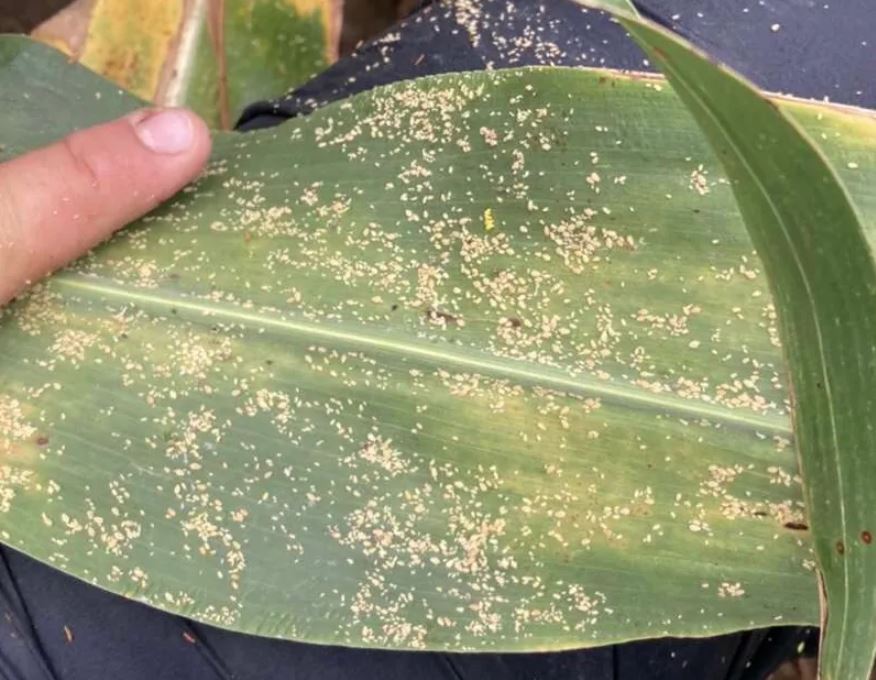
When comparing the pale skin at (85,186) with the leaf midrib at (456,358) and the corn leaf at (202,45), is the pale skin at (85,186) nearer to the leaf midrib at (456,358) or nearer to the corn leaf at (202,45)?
the leaf midrib at (456,358)

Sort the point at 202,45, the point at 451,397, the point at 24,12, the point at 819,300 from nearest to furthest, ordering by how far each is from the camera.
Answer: the point at 819,300 < the point at 451,397 < the point at 202,45 < the point at 24,12

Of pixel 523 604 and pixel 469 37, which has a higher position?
pixel 469 37

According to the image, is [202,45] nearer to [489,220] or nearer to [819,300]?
[489,220]

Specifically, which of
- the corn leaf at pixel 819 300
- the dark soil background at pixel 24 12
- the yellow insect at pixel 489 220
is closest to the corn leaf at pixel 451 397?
the yellow insect at pixel 489 220

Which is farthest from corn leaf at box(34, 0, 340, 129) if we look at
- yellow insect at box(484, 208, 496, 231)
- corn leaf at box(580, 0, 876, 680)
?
corn leaf at box(580, 0, 876, 680)

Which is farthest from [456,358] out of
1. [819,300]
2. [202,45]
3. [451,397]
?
[202,45]

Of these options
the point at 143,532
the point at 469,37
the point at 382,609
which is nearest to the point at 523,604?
the point at 382,609

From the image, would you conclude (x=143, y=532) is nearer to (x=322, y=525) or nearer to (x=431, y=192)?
(x=322, y=525)
